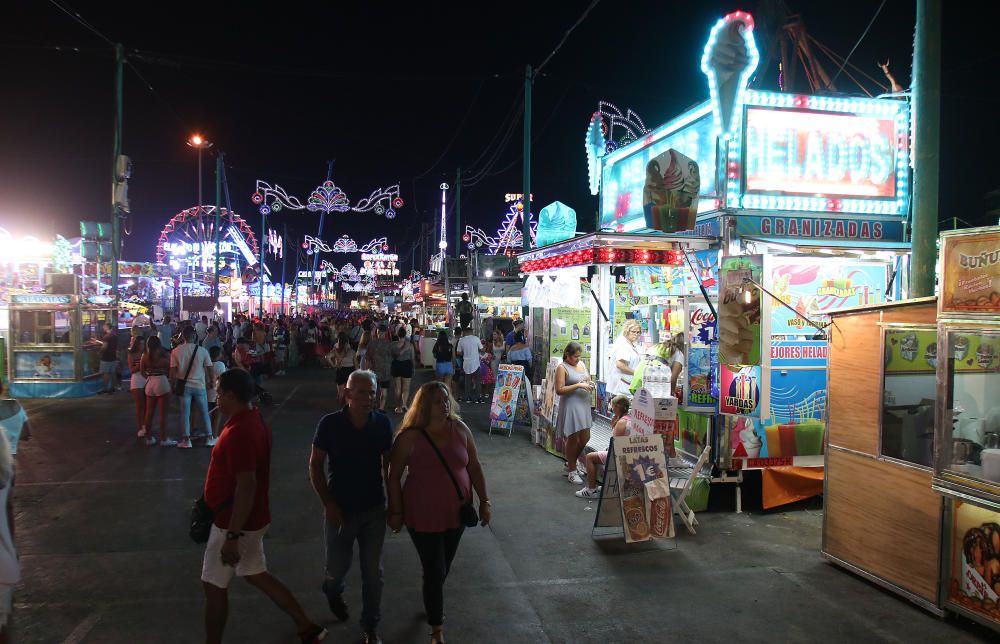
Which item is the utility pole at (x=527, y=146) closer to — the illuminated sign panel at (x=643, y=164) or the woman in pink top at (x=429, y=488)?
the illuminated sign panel at (x=643, y=164)

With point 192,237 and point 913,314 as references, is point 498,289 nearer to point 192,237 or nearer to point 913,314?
point 913,314

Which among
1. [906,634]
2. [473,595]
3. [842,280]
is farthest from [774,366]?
[473,595]

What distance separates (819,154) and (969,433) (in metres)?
4.50

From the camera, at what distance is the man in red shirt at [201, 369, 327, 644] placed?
359 cm

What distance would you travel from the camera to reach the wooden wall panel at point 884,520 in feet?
15.3

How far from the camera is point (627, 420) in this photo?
6672mm

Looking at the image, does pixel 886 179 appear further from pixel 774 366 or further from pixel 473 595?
pixel 473 595

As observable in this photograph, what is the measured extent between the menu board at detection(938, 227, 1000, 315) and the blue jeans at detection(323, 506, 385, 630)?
13.6ft

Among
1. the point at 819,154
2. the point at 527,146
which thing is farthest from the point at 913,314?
the point at 527,146

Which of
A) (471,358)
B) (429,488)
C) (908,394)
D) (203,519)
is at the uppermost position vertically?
(908,394)

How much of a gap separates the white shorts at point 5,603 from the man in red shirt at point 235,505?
2.88ft

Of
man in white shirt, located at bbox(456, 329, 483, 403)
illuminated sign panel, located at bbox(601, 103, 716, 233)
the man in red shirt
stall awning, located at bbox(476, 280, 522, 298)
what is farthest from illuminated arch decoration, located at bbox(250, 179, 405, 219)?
the man in red shirt

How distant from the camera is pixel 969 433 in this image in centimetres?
462

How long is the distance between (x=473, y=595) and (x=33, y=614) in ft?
10.0
